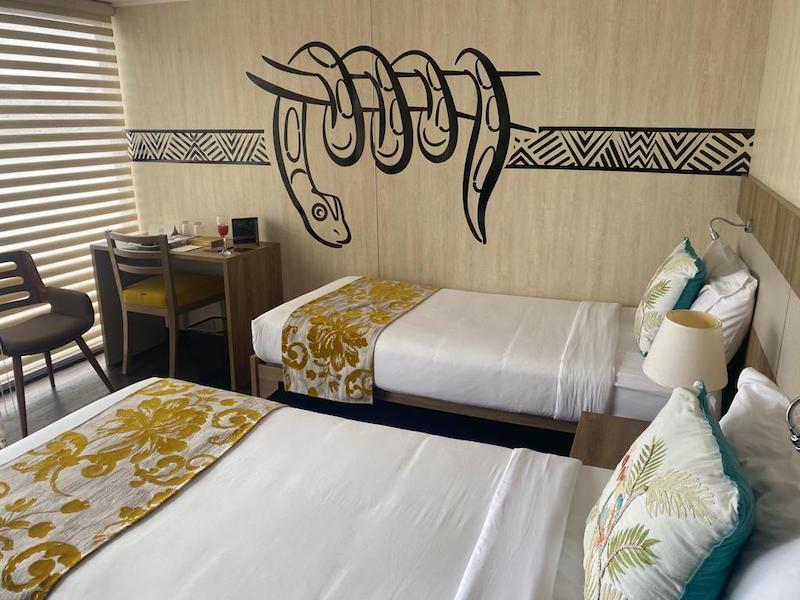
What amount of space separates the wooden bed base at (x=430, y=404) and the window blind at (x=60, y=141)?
1640mm

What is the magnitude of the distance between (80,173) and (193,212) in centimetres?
74

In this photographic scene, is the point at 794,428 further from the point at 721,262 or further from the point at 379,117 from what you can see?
the point at 379,117

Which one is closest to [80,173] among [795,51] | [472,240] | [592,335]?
[472,240]

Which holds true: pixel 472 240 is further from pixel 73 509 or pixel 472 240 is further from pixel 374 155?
pixel 73 509

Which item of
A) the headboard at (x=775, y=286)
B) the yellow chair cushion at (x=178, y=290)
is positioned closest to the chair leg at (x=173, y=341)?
the yellow chair cushion at (x=178, y=290)

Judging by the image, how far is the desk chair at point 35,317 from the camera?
318cm

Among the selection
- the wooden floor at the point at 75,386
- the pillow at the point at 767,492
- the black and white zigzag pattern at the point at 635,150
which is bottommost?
the wooden floor at the point at 75,386

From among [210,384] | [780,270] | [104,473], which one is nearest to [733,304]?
[780,270]

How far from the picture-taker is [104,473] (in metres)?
1.81

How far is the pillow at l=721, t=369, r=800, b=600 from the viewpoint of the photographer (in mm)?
933

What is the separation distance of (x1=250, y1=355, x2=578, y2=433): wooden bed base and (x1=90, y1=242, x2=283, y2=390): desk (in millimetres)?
483

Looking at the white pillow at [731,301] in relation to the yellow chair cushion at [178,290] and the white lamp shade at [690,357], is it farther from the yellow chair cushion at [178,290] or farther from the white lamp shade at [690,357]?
the yellow chair cushion at [178,290]

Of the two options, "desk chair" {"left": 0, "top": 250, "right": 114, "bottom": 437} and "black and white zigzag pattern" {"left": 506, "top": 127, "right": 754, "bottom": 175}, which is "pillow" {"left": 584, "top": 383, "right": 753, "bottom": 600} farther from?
"desk chair" {"left": 0, "top": 250, "right": 114, "bottom": 437}

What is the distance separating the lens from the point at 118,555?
1.50 metres
